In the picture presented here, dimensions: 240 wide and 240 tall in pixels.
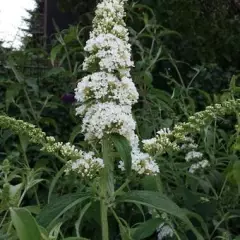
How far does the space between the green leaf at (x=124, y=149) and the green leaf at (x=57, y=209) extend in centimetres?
14

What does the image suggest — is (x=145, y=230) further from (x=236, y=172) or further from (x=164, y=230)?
(x=236, y=172)

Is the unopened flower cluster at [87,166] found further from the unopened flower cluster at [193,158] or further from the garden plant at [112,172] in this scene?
the unopened flower cluster at [193,158]

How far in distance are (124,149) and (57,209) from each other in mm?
222

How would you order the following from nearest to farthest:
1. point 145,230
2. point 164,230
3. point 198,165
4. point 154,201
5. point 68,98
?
point 154,201, point 145,230, point 164,230, point 198,165, point 68,98

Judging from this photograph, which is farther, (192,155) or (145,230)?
(192,155)

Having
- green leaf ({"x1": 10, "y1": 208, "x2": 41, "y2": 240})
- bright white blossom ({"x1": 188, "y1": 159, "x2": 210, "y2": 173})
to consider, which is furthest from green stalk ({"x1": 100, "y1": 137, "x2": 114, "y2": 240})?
bright white blossom ({"x1": 188, "y1": 159, "x2": 210, "y2": 173})

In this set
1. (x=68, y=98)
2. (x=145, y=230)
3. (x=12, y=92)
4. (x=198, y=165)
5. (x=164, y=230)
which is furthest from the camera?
(x=68, y=98)

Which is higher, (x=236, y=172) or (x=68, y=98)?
(x=68, y=98)

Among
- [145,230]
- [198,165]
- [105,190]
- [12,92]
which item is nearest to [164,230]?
[145,230]

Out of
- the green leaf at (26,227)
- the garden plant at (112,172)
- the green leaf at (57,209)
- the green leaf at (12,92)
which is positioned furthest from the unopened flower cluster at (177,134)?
the green leaf at (12,92)

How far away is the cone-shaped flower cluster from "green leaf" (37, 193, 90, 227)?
0.52 feet

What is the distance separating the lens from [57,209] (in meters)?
1.57

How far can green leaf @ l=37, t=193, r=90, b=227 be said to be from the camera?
1.55 meters

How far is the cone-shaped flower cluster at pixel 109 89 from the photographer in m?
1.58
